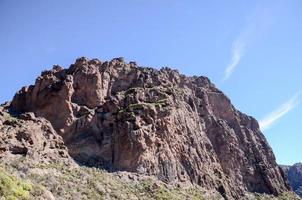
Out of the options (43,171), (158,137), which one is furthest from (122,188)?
(158,137)

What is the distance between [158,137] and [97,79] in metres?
24.3

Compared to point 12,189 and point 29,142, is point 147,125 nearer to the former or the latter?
point 29,142

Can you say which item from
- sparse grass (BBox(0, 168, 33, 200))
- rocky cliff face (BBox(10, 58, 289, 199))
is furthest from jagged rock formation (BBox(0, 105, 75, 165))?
sparse grass (BBox(0, 168, 33, 200))

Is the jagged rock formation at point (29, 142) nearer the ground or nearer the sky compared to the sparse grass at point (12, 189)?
nearer the sky

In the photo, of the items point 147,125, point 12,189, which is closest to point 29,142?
point 147,125

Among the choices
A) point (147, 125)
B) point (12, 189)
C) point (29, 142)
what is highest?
point (147, 125)

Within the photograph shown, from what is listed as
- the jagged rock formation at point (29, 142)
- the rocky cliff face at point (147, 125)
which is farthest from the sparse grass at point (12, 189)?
the rocky cliff face at point (147, 125)

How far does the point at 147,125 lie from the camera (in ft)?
334

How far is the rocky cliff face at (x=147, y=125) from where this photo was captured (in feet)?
319

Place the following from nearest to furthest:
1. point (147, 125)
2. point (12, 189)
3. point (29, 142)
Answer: point (12, 189) → point (29, 142) → point (147, 125)

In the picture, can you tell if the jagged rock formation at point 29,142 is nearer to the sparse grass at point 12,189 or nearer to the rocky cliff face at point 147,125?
the rocky cliff face at point 147,125

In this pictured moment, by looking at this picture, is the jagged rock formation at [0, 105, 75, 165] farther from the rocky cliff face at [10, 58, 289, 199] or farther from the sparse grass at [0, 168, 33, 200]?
the sparse grass at [0, 168, 33, 200]

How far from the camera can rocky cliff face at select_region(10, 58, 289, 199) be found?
97363 mm

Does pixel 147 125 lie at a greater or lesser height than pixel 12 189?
greater
